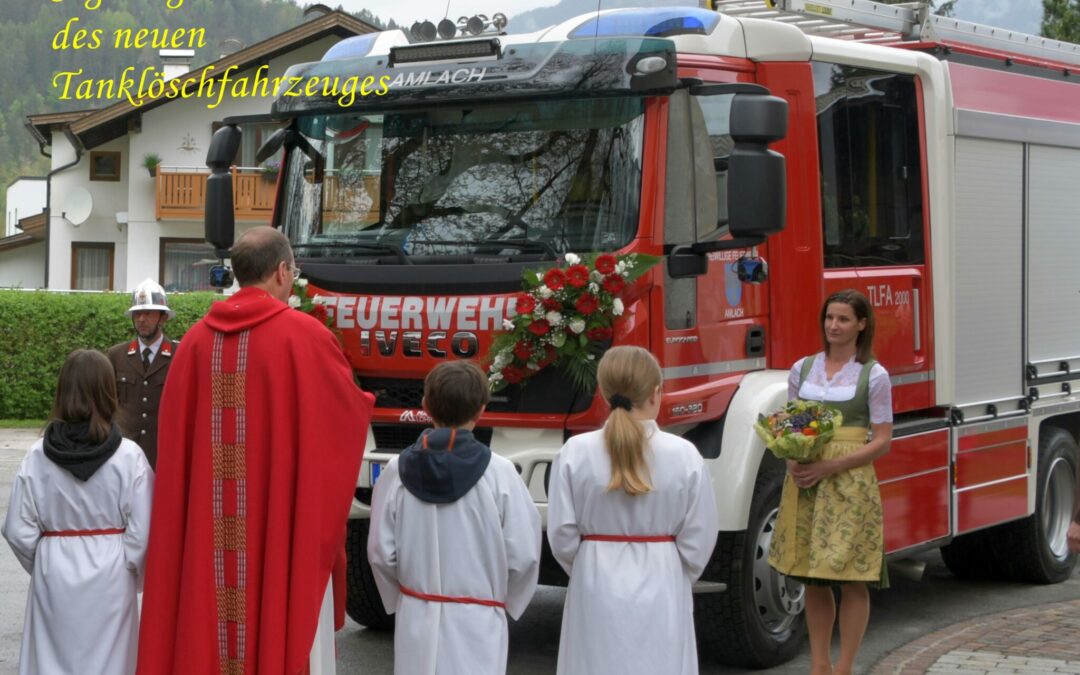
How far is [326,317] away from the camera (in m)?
7.89

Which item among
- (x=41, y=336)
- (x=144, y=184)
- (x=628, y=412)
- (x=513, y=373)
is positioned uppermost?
(x=144, y=184)

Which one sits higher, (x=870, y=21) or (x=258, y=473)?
(x=870, y=21)

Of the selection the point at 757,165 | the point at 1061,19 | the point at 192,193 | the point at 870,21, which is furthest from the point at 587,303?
the point at 192,193

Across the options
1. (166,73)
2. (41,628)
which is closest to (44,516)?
(41,628)

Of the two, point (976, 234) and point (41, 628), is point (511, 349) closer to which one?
point (41, 628)

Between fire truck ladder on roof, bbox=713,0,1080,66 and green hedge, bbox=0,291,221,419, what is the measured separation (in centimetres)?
1473

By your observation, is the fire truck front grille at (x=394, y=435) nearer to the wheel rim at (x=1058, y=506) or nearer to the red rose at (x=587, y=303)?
the red rose at (x=587, y=303)

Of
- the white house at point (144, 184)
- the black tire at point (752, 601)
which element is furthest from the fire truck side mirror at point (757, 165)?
the white house at point (144, 184)

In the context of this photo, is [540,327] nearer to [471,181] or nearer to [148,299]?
[471,181]

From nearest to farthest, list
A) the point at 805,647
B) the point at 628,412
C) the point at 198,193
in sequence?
1. the point at 628,412
2. the point at 805,647
3. the point at 198,193

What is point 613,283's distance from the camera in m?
7.21

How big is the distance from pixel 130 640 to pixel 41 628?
314 millimetres

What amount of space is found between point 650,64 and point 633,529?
2744 millimetres

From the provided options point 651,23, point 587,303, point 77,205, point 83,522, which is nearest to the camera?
point 83,522
